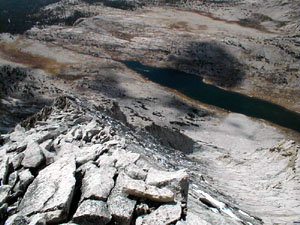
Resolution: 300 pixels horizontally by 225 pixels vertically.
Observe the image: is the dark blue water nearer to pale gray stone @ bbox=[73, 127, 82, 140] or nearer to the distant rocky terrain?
the distant rocky terrain

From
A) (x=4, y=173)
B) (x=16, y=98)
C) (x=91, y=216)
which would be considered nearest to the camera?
(x=91, y=216)

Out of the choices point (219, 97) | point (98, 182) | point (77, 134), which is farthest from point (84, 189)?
point (219, 97)

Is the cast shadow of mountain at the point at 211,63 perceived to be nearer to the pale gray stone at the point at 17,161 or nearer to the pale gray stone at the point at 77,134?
the pale gray stone at the point at 77,134

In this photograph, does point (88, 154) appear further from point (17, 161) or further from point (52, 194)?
point (52, 194)

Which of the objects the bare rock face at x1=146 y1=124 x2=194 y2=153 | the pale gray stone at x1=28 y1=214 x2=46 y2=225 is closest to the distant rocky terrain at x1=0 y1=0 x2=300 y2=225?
the pale gray stone at x1=28 y1=214 x2=46 y2=225

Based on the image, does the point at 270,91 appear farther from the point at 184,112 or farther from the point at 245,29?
the point at 245,29
